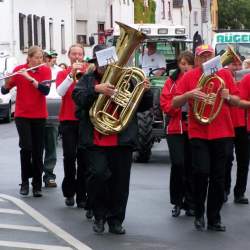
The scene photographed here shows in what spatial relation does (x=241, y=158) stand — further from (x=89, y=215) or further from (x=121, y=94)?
(x=121, y=94)

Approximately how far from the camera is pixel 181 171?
11117 mm

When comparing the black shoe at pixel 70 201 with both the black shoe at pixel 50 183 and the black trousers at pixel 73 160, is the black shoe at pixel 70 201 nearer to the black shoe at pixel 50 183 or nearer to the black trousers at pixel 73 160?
the black trousers at pixel 73 160

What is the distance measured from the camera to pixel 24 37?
4391cm

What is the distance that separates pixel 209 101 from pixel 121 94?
861 mm

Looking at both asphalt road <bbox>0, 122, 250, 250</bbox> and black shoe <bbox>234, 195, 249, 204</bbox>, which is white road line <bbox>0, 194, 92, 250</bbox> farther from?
black shoe <bbox>234, 195, 249, 204</bbox>

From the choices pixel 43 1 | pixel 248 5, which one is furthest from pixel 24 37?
pixel 248 5

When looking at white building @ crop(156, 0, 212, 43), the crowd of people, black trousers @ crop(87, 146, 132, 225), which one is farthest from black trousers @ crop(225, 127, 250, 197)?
white building @ crop(156, 0, 212, 43)

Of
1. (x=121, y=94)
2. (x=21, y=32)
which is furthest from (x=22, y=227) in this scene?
(x=21, y=32)

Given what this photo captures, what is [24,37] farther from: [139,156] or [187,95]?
[187,95]

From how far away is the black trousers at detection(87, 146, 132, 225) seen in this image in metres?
9.97

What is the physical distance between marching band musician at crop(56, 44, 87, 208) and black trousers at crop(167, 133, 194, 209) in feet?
3.32

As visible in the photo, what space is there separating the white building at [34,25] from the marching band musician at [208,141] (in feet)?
98.6

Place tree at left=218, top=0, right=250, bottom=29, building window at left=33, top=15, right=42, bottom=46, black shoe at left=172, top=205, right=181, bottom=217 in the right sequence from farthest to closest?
tree at left=218, top=0, right=250, bottom=29
building window at left=33, top=15, right=42, bottom=46
black shoe at left=172, top=205, right=181, bottom=217

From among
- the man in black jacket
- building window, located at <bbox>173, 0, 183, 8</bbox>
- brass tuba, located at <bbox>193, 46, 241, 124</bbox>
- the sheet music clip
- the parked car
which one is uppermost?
building window, located at <bbox>173, 0, 183, 8</bbox>
